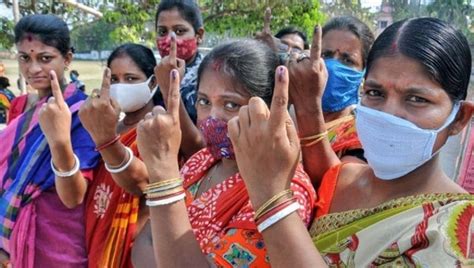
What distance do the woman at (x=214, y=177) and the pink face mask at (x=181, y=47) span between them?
4.01 ft

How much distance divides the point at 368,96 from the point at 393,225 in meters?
0.37

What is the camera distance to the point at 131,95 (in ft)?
7.36

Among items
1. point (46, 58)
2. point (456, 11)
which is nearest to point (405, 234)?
point (46, 58)

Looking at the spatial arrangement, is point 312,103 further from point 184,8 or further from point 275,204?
point 184,8

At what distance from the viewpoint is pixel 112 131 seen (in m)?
1.77

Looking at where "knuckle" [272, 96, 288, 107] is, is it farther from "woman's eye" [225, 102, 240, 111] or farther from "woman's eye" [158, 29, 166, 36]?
"woman's eye" [158, 29, 166, 36]

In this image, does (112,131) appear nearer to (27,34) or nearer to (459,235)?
(27,34)

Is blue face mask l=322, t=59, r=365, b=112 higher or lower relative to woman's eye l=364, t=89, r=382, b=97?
lower

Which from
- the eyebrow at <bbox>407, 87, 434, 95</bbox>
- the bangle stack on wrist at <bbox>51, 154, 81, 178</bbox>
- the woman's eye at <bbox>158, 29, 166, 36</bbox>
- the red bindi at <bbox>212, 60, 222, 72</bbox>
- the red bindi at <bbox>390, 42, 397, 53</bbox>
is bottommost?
the bangle stack on wrist at <bbox>51, 154, 81, 178</bbox>

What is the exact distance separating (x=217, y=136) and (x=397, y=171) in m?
0.57

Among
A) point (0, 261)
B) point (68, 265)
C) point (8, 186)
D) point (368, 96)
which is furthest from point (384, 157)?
point (0, 261)

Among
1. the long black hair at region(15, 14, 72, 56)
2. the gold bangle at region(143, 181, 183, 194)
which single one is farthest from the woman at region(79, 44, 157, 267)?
the gold bangle at region(143, 181, 183, 194)

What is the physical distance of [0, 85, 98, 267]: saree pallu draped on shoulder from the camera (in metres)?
2.04

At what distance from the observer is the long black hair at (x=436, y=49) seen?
114 cm
